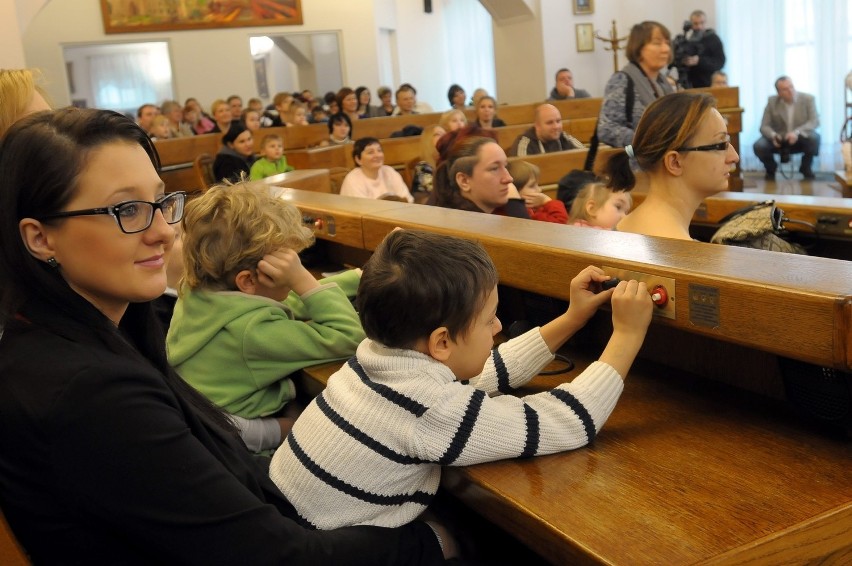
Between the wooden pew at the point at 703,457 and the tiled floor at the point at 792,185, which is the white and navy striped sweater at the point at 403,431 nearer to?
the wooden pew at the point at 703,457

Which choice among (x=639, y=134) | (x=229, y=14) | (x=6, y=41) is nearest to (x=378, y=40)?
(x=229, y=14)

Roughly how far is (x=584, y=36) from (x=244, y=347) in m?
12.6

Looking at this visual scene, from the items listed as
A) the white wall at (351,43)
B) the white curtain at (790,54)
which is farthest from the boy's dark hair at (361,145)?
the white wall at (351,43)

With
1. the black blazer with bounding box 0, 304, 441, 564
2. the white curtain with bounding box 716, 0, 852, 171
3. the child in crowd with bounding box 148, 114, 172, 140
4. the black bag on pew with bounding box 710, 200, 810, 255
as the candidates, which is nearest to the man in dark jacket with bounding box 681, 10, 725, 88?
the white curtain with bounding box 716, 0, 852, 171

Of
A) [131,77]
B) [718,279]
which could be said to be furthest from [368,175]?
[131,77]

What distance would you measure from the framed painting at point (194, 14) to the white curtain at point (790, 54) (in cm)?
715

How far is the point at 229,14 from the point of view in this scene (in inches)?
591

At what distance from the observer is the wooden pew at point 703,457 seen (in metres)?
1.17

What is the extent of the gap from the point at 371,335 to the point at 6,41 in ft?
23.2

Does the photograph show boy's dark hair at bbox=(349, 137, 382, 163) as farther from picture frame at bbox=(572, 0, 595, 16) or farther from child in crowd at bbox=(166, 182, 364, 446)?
picture frame at bbox=(572, 0, 595, 16)

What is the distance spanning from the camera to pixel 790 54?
38.5ft

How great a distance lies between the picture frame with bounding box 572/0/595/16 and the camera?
44.6 feet

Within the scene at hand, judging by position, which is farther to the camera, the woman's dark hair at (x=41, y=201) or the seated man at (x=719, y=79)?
the seated man at (x=719, y=79)

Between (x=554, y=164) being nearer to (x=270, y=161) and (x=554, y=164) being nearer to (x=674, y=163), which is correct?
(x=270, y=161)
